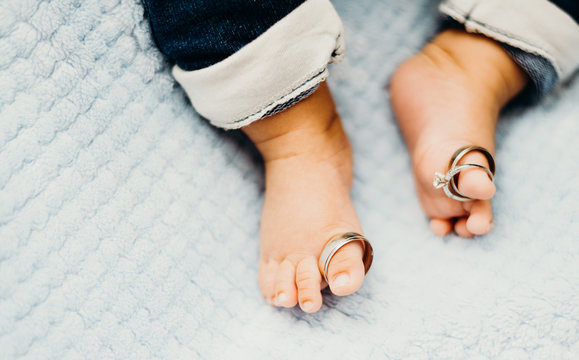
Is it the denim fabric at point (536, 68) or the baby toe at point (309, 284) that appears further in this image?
the denim fabric at point (536, 68)

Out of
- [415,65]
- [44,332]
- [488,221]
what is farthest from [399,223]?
[44,332]

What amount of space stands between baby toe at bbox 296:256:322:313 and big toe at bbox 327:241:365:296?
0.06 ft

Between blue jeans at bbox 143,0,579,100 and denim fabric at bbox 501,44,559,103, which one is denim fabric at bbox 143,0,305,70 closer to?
blue jeans at bbox 143,0,579,100

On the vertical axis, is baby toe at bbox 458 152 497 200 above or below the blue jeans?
below

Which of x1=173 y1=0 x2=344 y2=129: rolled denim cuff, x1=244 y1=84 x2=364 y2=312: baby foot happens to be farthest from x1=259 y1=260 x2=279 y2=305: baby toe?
x1=173 y1=0 x2=344 y2=129: rolled denim cuff

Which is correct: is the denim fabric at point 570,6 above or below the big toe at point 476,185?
above

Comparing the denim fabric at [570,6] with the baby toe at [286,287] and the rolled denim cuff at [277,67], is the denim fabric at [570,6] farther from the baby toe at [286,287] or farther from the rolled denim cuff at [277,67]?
the baby toe at [286,287]

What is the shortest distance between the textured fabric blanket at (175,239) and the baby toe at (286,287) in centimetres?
3

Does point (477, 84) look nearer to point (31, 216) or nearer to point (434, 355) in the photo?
point (434, 355)

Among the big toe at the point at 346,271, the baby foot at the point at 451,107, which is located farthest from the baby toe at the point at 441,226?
the big toe at the point at 346,271

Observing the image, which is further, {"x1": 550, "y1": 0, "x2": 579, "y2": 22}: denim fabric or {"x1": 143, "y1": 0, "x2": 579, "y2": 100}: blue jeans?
{"x1": 550, "y1": 0, "x2": 579, "y2": 22}: denim fabric

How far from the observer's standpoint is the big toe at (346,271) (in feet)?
1.30

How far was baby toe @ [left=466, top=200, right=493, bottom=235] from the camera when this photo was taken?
1.46 ft

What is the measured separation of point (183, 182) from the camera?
479 millimetres
